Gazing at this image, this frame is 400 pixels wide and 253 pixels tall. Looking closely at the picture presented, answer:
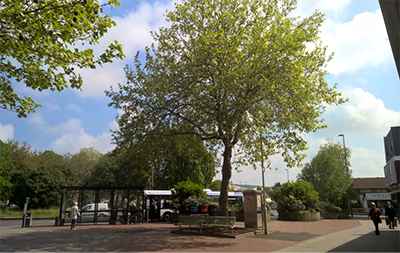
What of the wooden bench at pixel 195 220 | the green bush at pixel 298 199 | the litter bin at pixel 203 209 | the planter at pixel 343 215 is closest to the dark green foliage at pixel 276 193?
the green bush at pixel 298 199

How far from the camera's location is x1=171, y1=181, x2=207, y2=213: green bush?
23.1 m

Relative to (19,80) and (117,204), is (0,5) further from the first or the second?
(117,204)

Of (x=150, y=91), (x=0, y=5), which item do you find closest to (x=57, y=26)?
(x=0, y=5)

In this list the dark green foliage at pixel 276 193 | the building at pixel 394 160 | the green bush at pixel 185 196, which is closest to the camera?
the building at pixel 394 160

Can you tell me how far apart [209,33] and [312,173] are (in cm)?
2831

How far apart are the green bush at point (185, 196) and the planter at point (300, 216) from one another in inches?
329

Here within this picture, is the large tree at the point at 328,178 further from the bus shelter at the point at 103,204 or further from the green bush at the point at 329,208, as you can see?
the bus shelter at the point at 103,204

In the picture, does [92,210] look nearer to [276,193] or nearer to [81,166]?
[81,166]

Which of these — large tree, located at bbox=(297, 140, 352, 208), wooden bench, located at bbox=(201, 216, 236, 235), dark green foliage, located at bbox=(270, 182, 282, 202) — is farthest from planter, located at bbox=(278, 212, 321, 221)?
wooden bench, located at bbox=(201, 216, 236, 235)

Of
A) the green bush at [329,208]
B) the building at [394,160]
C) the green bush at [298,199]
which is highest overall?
the building at [394,160]

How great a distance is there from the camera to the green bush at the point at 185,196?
2311 centimetres

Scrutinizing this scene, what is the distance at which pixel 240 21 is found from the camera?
51.1ft

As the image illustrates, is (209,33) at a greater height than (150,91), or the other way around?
(209,33)

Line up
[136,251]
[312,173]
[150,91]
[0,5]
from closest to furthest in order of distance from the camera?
[0,5] → [136,251] → [150,91] → [312,173]
